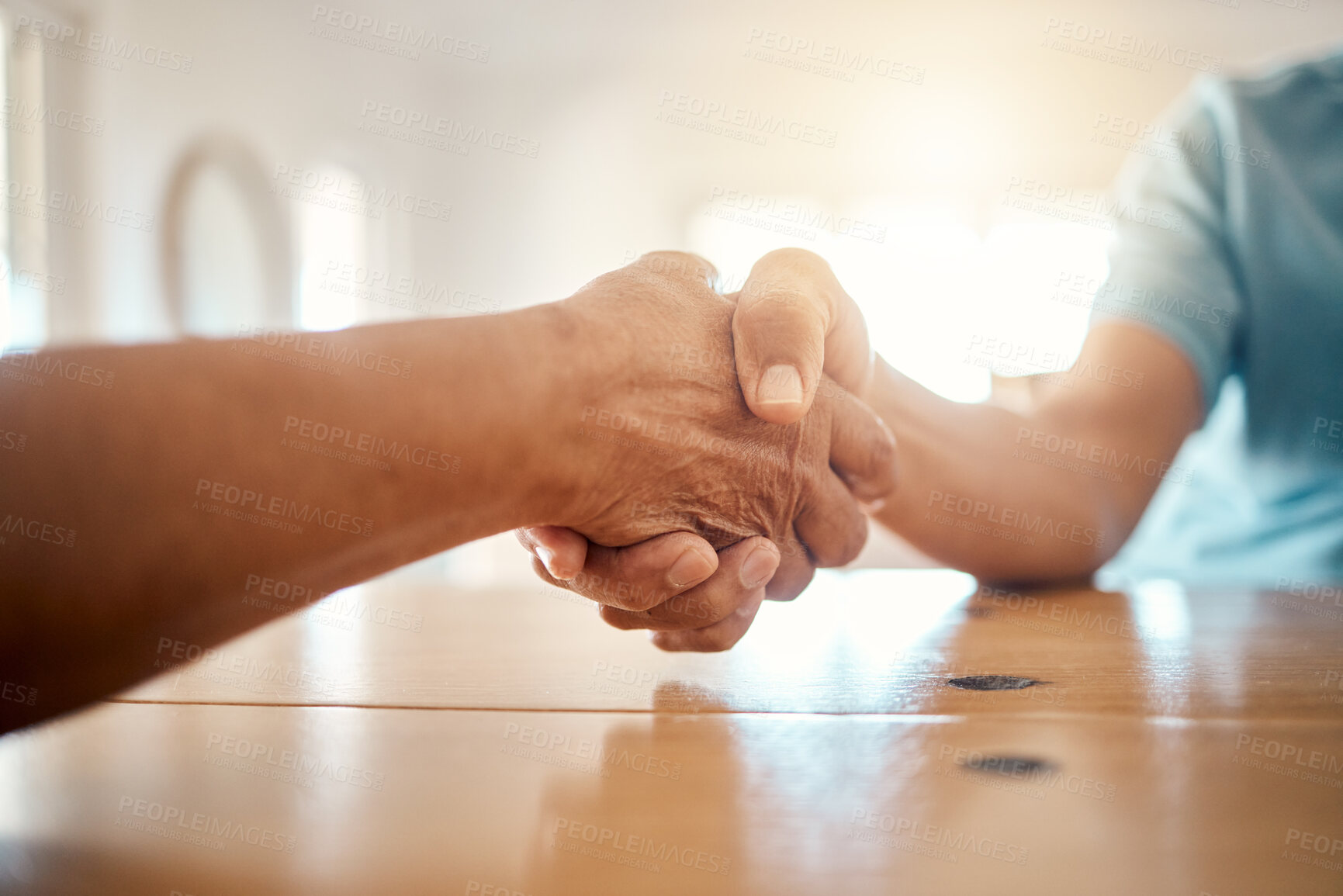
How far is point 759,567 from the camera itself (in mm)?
623

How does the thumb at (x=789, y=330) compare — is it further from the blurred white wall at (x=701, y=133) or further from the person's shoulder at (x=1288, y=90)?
the blurred white wall at (x=701, y=133)

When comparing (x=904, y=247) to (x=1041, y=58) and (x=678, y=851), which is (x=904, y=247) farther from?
(x=678, y=851)

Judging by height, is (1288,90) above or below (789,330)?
above

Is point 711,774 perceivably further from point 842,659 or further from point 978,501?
point 978,501

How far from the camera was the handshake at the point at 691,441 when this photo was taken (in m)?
0.57

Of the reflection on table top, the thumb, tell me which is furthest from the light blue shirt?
the thumb

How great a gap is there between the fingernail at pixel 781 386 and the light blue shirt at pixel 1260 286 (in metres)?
0.63

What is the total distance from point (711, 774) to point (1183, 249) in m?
1.05

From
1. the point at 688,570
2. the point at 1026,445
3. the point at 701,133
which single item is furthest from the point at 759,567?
the point at 701,133

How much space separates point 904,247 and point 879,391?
468 cm

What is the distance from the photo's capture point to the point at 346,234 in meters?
4.56

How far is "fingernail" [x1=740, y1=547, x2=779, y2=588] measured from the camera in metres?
0.62

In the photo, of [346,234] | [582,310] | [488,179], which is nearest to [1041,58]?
[488,179]

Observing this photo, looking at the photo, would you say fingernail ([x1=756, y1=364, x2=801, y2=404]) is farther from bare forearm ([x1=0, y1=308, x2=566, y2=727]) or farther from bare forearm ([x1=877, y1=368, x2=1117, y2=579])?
bare forearm ([x1=877, y1=368, x2=1117, y2=579])
